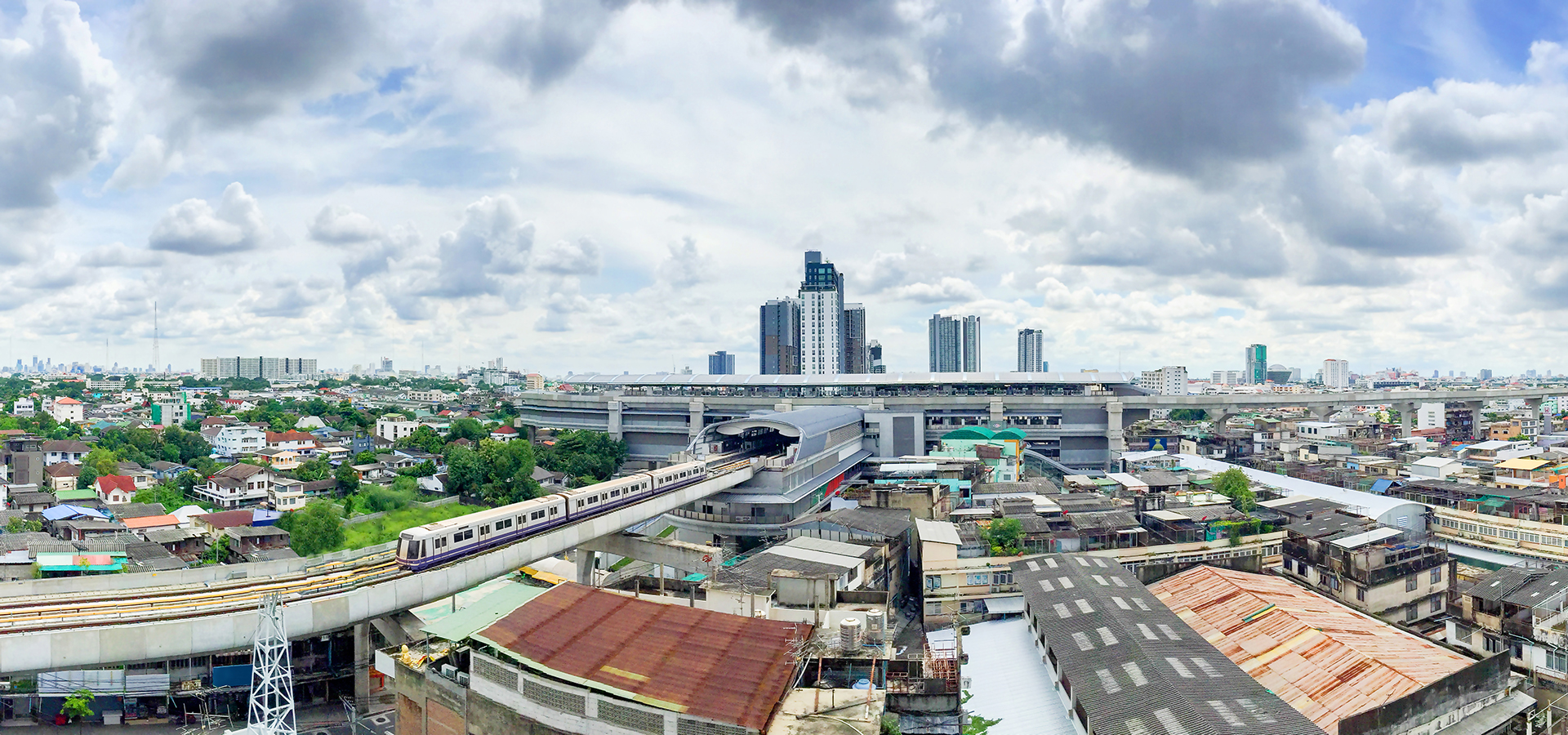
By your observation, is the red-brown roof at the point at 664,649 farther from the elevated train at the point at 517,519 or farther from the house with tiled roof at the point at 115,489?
the house with tiled roof at the point at 115,489

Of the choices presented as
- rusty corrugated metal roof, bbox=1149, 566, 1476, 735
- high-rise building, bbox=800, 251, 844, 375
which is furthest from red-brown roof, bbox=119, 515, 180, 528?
high-rise building, bbox=800, 251, 844, 375

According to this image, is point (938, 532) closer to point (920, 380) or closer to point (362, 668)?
point (362, 668)

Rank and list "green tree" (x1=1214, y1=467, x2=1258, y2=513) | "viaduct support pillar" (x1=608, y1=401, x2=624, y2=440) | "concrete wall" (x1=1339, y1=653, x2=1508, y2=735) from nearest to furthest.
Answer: "concrete wall" (x1=1339, y1=653, x2=1508, y2=735) < "green tree" (x1=1214, y1=467, x2=1258, y2=513) < "viaduct support pillar" (x1=608, y1=401, x2=624, y2=440)

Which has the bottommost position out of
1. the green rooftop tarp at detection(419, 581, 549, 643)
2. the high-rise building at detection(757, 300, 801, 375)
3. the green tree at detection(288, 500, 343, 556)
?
the green tree at detection(288, 500, 343, 556)

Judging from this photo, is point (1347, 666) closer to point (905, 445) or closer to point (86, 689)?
point (86, 689)

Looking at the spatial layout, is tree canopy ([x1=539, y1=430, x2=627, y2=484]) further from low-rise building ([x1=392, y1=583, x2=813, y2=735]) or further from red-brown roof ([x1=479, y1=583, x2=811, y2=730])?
red-brown roof ([x1=479, y1=583, x2=811, y2=730])

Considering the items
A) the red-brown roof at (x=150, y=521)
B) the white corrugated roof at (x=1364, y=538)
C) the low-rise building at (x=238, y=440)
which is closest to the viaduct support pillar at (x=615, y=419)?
the low-rise building at (x=238, y=440)

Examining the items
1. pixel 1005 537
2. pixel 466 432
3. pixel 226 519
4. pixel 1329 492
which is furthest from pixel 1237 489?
pixel 466 432
